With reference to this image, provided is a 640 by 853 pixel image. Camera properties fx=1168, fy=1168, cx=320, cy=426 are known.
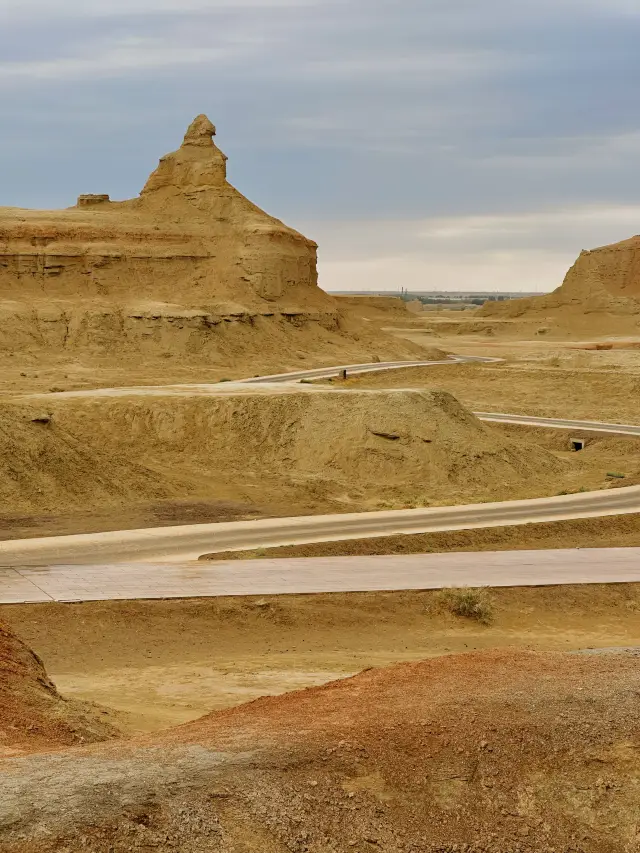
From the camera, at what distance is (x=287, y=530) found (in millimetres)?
31344

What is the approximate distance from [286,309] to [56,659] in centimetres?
6585

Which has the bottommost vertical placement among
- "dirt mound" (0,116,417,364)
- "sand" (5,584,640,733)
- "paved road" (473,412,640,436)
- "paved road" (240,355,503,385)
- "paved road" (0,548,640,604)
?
"sand" (5,584,640,733)

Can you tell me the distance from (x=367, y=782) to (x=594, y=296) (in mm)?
128069

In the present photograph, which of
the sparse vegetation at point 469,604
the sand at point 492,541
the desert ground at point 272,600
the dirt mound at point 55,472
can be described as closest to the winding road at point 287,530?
the sand at point 492,541

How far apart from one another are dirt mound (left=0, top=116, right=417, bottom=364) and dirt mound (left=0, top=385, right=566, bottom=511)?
2599 centimetres

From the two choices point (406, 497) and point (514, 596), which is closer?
point (514, 596)

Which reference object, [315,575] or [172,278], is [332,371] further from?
[315,575]

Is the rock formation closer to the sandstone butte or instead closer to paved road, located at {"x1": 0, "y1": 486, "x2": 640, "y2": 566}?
the sandstone butte

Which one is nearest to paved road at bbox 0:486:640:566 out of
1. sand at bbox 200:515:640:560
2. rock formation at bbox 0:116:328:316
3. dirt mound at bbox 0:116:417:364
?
sand at bbox 200:515:640:560

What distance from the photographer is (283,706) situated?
1330cm

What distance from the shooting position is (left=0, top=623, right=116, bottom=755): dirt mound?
522 inches

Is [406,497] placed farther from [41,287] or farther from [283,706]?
[41,287]

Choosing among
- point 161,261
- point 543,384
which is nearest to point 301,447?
point 543,384

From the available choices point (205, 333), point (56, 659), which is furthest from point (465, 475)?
point (205, 333)
